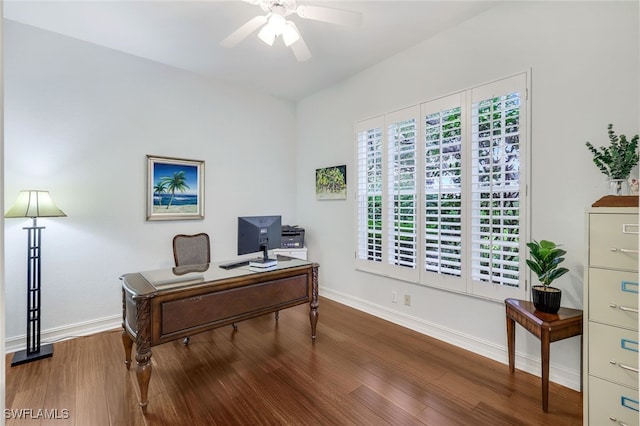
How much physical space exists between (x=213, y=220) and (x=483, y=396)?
3359 mm

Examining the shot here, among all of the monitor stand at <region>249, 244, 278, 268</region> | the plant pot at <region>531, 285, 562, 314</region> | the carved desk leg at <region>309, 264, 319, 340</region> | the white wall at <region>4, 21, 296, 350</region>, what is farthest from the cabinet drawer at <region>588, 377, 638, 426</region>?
the white wall at <region>4, 21, 296, 350</region>

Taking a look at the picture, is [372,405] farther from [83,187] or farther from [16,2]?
[16,2]

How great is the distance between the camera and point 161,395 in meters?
2.04

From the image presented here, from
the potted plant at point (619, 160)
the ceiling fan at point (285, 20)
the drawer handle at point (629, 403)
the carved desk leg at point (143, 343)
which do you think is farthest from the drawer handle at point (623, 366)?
the carved desk leg at point (143, 343)

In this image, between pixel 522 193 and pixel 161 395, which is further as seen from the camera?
pixel 522 193

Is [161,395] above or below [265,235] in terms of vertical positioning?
below

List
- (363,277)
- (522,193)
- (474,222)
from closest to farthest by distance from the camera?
(522,193)
(474,222)
(363,277)

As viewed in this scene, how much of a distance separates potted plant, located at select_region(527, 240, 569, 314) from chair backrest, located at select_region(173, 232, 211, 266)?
3038 millimetres

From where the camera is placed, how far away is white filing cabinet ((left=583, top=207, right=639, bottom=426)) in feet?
4.94

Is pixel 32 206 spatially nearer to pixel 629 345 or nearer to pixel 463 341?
pixel 463 341

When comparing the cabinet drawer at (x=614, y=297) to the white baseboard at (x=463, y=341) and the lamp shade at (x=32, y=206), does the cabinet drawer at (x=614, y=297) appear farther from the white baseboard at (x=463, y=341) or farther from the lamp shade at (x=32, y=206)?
the lamp shade at (x=32, y=206)

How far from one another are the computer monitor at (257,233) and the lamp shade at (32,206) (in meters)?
1.63

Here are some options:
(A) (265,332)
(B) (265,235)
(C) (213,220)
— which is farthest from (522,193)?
(C) (213,220)
